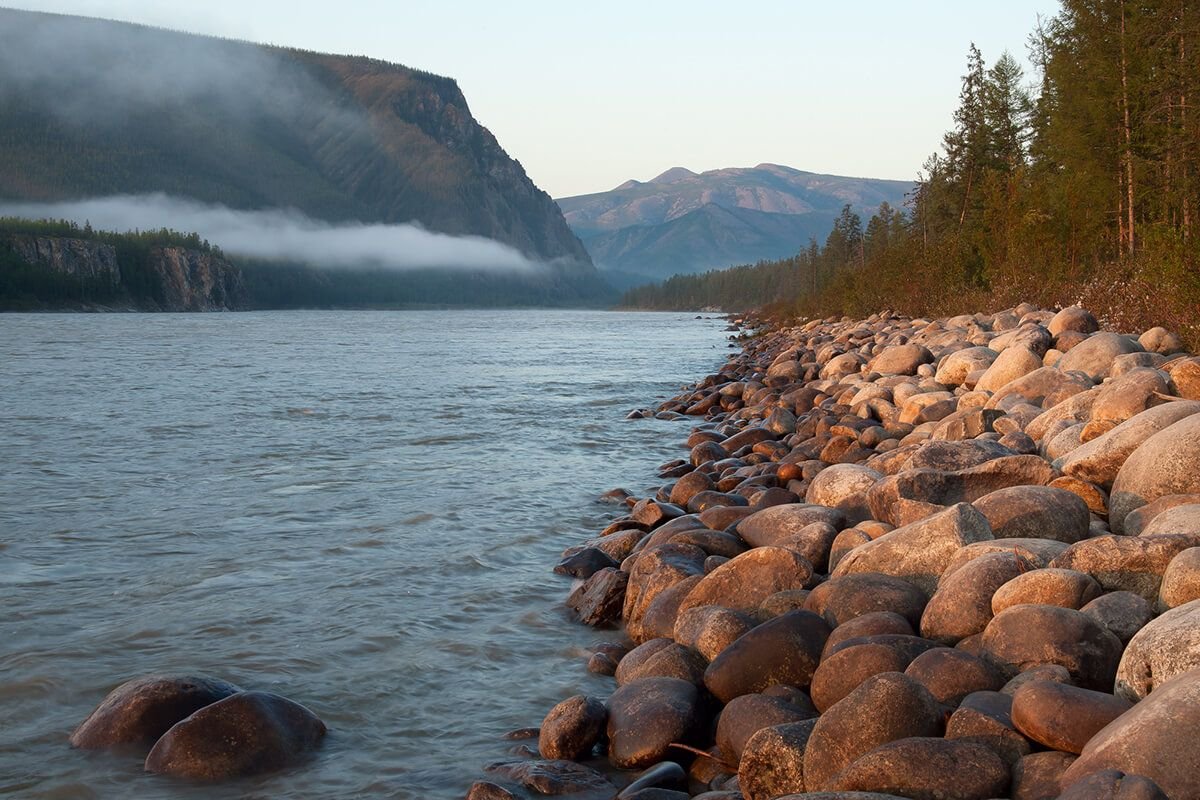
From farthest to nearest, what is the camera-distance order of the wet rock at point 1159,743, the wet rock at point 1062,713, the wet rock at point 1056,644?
1. the wet rock at point 1056,644
2. the wet rock at point 1062,713
3. the wet rock at point 1159,743

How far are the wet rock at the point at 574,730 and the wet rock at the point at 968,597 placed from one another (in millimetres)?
2014

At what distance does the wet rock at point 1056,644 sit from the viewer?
5070 mm

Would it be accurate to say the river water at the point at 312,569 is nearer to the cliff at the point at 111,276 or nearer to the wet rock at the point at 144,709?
the wet rock at the point at 144,709

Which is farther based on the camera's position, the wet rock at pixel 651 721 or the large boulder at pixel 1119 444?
the large boulder at pixel 1119 444

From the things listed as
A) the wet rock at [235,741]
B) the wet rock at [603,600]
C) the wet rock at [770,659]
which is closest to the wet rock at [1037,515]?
the wet rock at [770,659]

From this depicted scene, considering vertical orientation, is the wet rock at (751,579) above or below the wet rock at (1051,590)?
below

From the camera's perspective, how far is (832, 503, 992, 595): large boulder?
6672 millimetres

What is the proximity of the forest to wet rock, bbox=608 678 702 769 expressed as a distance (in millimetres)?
10165

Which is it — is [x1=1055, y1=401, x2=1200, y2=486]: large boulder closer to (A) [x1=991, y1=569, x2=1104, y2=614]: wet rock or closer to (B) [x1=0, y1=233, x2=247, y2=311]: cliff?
(A) [x1=991, y1=569, x2=1104, y2=614]: wet rock

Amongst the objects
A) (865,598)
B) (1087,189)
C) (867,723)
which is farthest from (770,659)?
(1087,189)

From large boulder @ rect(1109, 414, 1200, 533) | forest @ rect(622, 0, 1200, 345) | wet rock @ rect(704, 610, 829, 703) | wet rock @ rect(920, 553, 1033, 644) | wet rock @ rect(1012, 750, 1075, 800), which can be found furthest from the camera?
forest @ rect(622, 0, 1200, 345)

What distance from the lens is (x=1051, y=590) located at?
18.4ft

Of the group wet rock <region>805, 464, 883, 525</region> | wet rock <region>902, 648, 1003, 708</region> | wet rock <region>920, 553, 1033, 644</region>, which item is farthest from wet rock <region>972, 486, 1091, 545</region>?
wet rock <region>805, 464, 883, 525</region>

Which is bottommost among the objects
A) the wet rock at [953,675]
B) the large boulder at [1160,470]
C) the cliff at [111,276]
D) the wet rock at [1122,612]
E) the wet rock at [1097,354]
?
the wet rock at [953,675]
